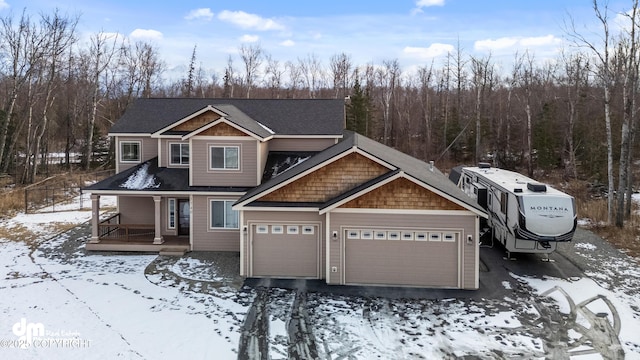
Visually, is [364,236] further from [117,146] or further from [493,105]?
[493,105]

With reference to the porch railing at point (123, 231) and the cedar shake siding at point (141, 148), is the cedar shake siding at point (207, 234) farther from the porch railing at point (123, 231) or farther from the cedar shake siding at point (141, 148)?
the cedar shake siding at point (141, 148)

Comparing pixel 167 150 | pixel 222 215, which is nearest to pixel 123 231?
pixel 167 150

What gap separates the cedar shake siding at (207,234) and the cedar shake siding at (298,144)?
3.92 meters

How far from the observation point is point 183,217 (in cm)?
1781

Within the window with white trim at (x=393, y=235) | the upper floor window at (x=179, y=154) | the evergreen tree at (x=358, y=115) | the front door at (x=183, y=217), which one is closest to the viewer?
the window with white trim at (x=393, y=235)

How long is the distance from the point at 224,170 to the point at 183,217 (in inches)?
118

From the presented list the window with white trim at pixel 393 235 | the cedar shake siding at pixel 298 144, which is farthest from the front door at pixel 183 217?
the window with white trim at pixel 393 235

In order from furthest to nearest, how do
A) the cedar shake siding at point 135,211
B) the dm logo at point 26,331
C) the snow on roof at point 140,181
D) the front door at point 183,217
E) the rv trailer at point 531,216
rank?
the cedar shake siding at point 135,211 → the front door at point 183,217 → the snow on roof at point 140,181 → the rv trailer at point 531,216 → the dm logo at point 26,331

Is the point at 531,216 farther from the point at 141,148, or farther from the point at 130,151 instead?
the point at 130,151

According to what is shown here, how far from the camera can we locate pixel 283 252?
13883 mm

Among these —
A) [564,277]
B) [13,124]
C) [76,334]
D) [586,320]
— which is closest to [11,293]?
[76,334]

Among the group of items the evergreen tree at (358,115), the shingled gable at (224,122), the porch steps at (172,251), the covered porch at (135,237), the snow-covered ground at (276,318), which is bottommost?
the snow-covered ground at (276,318)

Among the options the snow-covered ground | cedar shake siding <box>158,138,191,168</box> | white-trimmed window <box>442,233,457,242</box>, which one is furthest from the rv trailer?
Answer: cedar shake siding <box>158,138,191,168</box>

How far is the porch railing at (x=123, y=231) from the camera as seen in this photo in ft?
55.9
